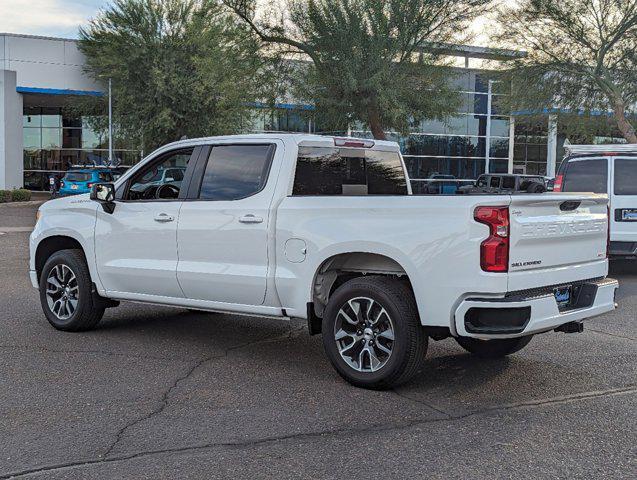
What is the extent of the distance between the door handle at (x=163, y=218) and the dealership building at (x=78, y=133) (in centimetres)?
3056

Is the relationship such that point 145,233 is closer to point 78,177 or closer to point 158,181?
point 158,181

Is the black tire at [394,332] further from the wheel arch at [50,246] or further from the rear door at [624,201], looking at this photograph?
the rear door at [624,201]

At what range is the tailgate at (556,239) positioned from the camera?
524cm

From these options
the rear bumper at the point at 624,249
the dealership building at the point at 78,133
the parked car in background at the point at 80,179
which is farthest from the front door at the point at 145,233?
the dealership building at the point at 78,133

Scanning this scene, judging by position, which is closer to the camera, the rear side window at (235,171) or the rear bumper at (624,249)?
the rear side window at (235,171)

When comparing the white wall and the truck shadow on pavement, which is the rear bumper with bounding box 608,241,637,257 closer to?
the truck shadow on pavement

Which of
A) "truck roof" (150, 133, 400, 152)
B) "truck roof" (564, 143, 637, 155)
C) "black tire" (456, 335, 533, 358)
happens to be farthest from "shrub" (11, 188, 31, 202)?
"black tire" (456, 335, 533, 358)

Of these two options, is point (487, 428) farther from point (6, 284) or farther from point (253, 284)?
point (6, 284)

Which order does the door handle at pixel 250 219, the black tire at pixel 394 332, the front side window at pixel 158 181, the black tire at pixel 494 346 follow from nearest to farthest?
1. the black tire at pixel 394 332
2. the door handle at pixel 250 219
3. the black tire at pixel 494 346
4. the front side window at pixel 158 181

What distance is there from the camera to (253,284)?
631 centimetres

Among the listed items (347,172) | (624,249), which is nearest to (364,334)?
(347,172)

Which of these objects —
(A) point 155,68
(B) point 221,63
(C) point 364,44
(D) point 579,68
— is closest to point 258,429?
(C) point 364,44

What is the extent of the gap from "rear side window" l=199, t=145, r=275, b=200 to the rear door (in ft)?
24.7

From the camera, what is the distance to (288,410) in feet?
17.2
